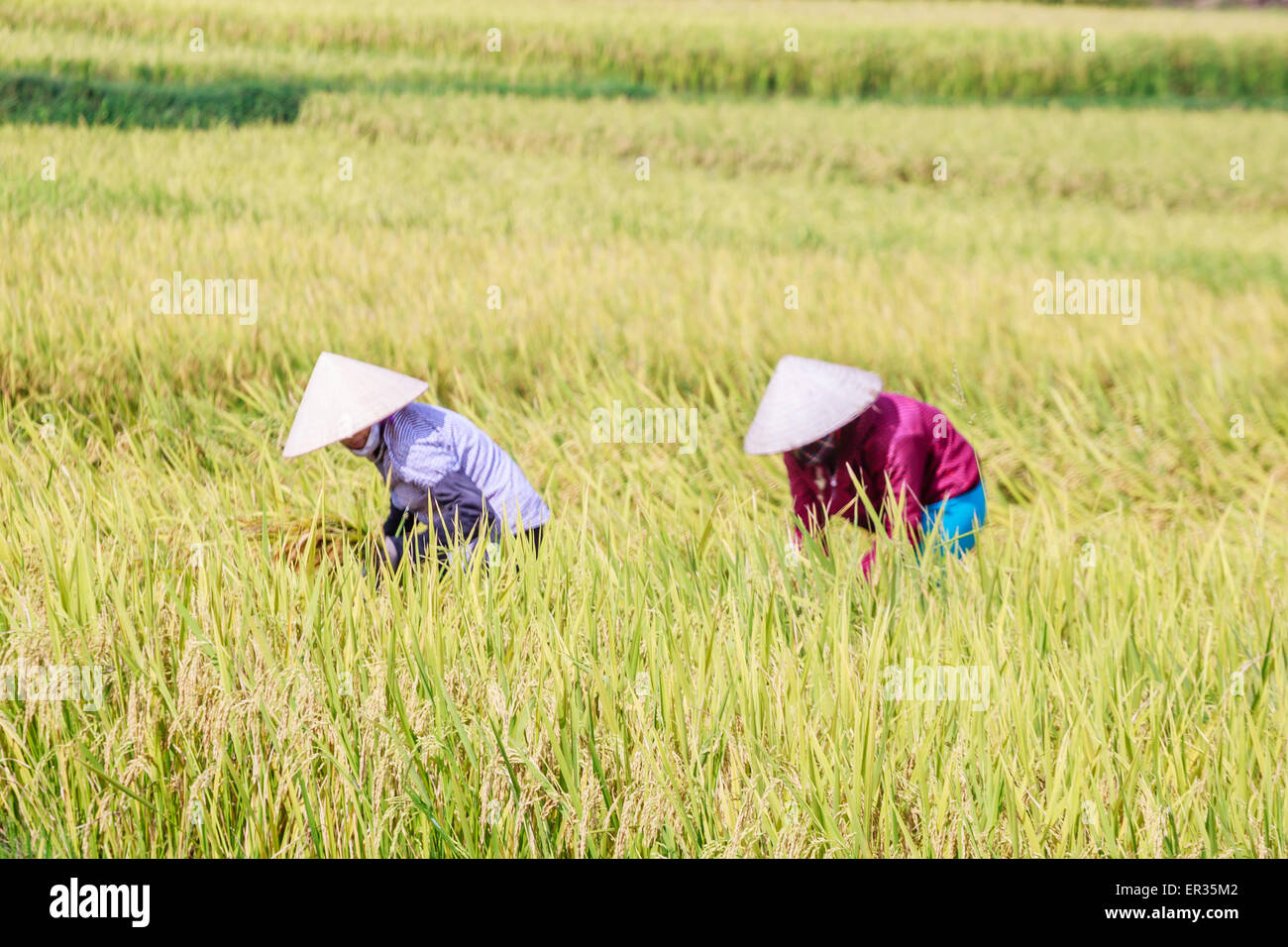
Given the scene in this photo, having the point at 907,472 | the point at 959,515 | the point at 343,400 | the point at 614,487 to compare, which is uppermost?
the point at 343,400

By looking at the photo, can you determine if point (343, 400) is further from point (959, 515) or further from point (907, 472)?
point (959, 515)

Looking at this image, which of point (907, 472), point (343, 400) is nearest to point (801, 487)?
point (907, 472)

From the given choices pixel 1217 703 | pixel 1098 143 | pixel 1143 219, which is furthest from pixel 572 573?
pixel 1098 143

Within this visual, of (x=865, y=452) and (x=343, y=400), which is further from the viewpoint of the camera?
(x=865, y=452)

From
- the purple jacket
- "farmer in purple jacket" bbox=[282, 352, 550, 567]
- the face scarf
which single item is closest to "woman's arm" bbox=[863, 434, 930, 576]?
the purple jacket

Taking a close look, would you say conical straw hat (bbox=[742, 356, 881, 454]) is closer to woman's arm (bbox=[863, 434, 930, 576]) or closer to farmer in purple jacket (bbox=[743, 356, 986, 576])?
farmer in purple jacket (bbox=[743, 356, 986, 576])

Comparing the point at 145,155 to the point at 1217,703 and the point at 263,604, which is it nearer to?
the point at 263,604

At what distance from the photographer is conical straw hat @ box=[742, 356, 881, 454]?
91.0 inches

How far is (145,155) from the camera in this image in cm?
718

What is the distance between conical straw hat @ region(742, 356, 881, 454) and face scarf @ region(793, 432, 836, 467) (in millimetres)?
125

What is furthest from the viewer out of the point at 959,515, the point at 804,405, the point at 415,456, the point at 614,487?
the point at 614,487

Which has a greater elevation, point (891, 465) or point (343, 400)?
point (343, 400)

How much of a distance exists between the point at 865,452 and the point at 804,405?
30 cm

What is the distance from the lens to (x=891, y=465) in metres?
2.52
